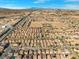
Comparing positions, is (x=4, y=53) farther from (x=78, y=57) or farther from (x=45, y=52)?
(x=78, y=57)

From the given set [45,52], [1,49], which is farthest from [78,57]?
[1,49]

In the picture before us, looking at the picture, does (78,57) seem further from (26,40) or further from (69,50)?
(26,40)

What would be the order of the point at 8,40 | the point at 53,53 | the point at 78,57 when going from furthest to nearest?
the point at 8,40, the point at 53,53, the point at 78,57

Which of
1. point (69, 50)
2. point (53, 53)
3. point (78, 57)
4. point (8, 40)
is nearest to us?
point (78, 57)

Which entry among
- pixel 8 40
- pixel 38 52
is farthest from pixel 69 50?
pixel 8 40

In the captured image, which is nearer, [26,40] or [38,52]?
[38,52]

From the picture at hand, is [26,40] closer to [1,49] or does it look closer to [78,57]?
[1,49]

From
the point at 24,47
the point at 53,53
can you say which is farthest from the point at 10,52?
the point at 53,53

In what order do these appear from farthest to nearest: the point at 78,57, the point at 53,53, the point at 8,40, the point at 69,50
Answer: the point at 8,40 → the point at 69,50 → the point at 53,53 → the point at 78,57

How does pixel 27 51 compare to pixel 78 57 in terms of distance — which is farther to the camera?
pixel 27 51
